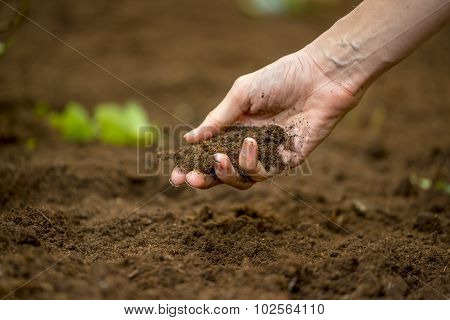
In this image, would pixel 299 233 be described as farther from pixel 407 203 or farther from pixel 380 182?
pixel 380 182

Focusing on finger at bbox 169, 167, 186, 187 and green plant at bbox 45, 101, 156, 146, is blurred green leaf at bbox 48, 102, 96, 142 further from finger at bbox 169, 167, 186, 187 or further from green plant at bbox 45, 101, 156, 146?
finger at bbox 169, 167, 186, 187

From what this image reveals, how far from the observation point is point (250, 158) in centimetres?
184

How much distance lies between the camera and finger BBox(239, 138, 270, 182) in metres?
1.82

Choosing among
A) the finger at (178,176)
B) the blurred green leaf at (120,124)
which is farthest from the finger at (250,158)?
the blurred green leaf at (120,124)

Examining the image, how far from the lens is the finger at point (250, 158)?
1.82 m

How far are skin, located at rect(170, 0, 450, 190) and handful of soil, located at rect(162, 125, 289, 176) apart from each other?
34 millimetres

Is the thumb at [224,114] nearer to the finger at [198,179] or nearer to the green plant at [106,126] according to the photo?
the finger at [198,179]

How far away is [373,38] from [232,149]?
0.74m

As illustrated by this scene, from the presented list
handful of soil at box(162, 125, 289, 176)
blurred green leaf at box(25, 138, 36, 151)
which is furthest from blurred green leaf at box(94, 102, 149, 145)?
handful of soil at box(162, 125, 289, 176)

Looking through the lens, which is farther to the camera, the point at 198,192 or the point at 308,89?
the point at 198,192

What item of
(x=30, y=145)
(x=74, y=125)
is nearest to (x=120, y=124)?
(x=74, y=125)

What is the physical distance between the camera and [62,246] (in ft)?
5.74

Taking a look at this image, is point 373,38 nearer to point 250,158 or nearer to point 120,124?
point 250,158

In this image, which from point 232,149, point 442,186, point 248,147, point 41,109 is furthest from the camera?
point 41,109
